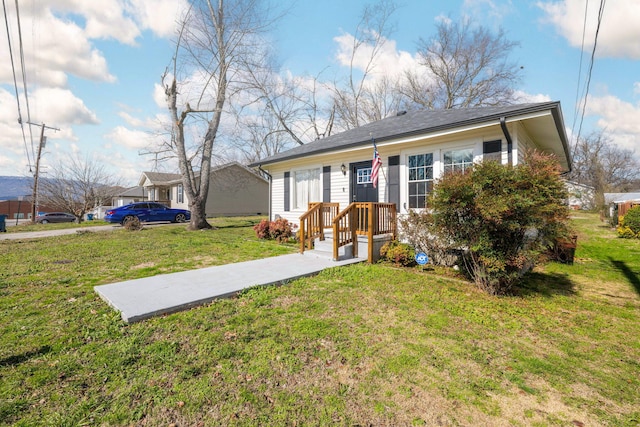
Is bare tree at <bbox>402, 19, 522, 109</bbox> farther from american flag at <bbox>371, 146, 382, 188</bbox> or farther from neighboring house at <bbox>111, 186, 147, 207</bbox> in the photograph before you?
neighboring house at <bbox>111, 186, 147, 207</bbox>

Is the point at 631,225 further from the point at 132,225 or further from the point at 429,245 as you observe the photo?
the point at 132,225

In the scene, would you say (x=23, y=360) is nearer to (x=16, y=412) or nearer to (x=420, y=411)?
(x=16, y=412)

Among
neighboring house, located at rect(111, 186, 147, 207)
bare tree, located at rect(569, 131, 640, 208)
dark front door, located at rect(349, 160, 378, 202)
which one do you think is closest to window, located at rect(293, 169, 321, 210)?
dark front door, located at rect(349, 160, 378, 202)

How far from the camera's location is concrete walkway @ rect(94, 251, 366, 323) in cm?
385

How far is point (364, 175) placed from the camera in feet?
29.0

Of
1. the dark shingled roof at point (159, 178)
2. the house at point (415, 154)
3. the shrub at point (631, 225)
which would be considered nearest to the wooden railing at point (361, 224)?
the house at point (415, 154)

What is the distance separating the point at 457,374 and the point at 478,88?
2403 cm

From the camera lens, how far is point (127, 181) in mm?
27797

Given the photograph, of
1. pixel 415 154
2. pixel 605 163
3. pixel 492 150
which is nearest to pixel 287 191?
pixel 415 154

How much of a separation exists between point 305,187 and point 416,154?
4.35m

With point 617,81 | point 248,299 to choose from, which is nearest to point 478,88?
point 617,81

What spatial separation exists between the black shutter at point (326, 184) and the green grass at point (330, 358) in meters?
4.94

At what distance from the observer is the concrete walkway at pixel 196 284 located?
3852mm

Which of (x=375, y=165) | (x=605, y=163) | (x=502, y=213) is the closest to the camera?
(x=502, y=213)
